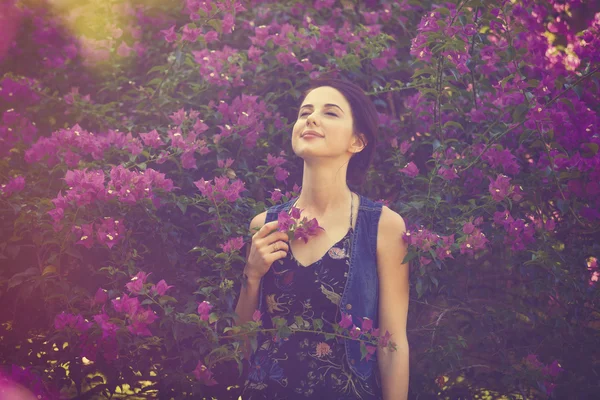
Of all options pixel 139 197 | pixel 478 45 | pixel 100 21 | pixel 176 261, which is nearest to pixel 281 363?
pixel 176 261

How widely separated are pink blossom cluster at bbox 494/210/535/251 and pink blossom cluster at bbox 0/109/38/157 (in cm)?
232

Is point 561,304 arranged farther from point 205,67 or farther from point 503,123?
point 205,67

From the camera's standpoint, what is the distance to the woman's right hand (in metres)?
2.43

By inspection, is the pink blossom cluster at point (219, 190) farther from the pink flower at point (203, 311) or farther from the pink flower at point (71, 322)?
the pink flower at point (71, 322)

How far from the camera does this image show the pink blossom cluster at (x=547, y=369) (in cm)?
267

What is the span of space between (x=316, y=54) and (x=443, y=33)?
0.86 m

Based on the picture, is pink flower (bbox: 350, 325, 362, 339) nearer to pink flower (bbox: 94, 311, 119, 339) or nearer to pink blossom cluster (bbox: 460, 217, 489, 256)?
pink blossom cluster (bbox: 460, 217, 489, 256)

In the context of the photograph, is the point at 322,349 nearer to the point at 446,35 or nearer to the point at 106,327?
the point at 106,327

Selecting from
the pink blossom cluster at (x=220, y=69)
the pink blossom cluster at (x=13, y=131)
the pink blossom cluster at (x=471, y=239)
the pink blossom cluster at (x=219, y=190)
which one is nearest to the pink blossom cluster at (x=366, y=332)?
the pink blossom cluster at (x=471, y=239)

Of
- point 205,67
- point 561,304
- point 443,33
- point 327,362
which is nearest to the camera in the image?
point 327,362

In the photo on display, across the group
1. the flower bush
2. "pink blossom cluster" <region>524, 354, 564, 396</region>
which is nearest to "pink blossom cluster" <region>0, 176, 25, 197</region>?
the flower bush

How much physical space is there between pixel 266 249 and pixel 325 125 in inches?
21.9

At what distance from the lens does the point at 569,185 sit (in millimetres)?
2711

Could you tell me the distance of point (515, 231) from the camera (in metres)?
2.60
